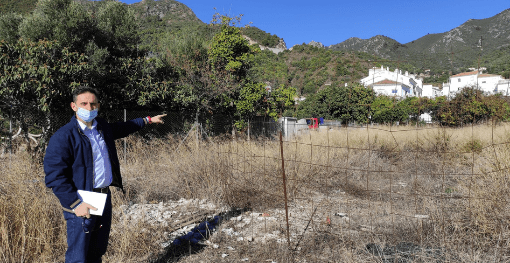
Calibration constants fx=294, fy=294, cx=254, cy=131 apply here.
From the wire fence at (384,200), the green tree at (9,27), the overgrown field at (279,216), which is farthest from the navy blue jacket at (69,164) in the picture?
the green tree at (9,27)

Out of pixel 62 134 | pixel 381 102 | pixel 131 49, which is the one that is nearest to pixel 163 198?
pixel 62 134

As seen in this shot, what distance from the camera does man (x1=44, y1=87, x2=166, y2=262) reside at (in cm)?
207

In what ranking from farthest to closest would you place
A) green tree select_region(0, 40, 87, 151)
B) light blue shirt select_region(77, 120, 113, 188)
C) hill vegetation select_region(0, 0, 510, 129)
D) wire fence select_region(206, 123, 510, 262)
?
hill vegetation select_region(0, 0, 510, 129) < green tree select_region(0, 40, 87, 151) < wire fence select_region(206, 123, 510, 262) < light blue shirt select_region(77, 120, 113, 188)

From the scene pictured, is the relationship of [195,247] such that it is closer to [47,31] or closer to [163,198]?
[163,198]

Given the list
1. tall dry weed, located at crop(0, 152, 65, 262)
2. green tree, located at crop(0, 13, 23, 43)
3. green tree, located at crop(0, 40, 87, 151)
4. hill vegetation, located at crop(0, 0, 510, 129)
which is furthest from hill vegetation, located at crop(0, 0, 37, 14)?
tall dry weed, located at crop(0, 152, 65, 262)

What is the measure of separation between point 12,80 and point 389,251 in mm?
8404

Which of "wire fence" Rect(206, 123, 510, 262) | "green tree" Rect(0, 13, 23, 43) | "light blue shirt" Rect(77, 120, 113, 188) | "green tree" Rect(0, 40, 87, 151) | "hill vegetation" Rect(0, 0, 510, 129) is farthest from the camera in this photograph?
"green tree" Rect(0, 13, 23, 43)

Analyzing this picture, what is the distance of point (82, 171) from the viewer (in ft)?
7.21

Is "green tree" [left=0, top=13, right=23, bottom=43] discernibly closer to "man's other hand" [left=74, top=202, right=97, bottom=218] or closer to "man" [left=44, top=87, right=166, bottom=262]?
"man" [left=44, top=87, right=166, bottom=262]

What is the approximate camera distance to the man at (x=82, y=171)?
207 centimetres

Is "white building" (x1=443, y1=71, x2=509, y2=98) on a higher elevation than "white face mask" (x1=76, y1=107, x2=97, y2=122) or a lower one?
higher

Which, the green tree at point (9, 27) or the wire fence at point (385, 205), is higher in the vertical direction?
the green tree at point (9, 27)

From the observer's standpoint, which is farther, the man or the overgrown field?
the overgrown field

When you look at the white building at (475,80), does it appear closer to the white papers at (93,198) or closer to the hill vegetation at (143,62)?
the hill vegetation at (143,62)
